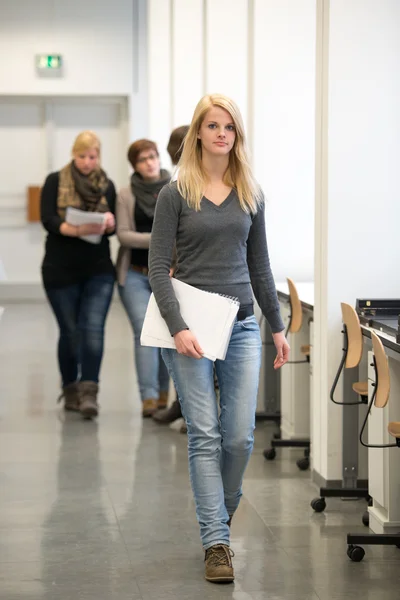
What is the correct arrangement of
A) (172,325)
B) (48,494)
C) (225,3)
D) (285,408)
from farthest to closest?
(225,3)
(285,408)
(48,494)
(172,325)

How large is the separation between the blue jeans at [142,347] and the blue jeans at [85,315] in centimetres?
14

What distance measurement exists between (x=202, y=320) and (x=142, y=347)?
3.01m

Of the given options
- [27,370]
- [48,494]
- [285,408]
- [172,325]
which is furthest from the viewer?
[27,370]

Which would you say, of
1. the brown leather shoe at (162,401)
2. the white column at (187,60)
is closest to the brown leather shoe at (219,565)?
the brown leather shoe at (162,401)

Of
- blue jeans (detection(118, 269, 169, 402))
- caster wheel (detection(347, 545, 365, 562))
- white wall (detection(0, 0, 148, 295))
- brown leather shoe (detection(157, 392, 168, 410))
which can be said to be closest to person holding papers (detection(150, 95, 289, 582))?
caster wheel (detection(347, 545, 365, 562))

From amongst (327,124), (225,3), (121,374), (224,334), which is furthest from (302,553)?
(225,3)

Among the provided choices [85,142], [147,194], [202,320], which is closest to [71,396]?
[147,194]

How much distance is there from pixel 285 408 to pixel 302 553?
2.13m

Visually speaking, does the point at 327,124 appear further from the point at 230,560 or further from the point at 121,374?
the point at 121,374

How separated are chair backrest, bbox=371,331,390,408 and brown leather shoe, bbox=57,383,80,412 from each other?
3143 mm

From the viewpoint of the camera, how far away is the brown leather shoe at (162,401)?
6645 mm

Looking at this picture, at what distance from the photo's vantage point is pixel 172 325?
346cm

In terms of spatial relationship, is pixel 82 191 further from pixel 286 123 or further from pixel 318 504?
pixel 318 504

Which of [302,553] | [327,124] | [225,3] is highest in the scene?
[225,3]
